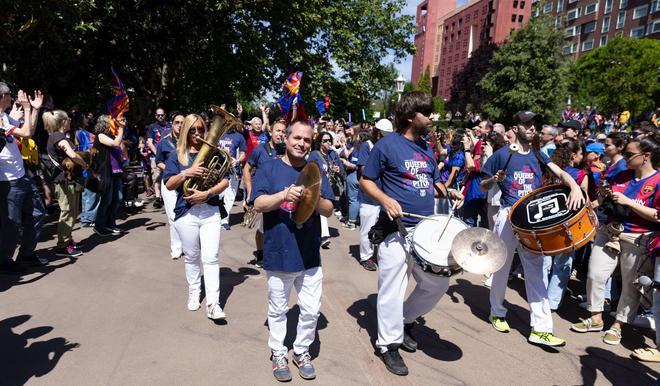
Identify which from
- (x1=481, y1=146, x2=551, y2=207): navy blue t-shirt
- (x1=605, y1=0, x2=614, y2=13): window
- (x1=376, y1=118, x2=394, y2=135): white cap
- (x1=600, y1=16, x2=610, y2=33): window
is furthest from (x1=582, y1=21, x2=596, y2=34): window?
(x1=481, y1=146, x2=551, y2=207): navy blue t-shirt

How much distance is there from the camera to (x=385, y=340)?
11.9ft

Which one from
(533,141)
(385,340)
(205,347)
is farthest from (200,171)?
(533,141)

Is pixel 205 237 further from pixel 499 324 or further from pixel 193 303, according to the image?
pixel 499 324

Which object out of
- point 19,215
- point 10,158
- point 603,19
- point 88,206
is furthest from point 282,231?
point 603,19

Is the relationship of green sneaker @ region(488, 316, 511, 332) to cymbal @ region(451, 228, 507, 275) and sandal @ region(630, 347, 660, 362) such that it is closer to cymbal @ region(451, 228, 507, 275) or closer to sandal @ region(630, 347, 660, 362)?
sandal @ region(630, 347, 660, 362)

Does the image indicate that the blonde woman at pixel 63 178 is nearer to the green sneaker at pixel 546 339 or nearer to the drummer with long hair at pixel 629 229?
the green sneaker at pixel 546 339

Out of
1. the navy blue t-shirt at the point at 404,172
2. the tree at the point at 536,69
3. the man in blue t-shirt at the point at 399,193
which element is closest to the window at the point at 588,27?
the tree at the point at 536,69

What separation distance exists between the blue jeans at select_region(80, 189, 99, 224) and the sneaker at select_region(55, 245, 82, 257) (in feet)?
5.21

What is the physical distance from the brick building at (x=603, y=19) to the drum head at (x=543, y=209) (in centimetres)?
5199

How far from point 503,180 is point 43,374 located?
4.52 meters

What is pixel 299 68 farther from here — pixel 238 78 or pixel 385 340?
pixel 385 340

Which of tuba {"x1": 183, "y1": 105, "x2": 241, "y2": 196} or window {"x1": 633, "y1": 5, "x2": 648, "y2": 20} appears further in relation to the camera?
window {"x1": 633, "y1": 5, "x2": 648, "y2": 20}

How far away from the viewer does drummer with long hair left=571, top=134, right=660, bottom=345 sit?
4.17 meters

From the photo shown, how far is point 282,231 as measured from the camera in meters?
3.23
